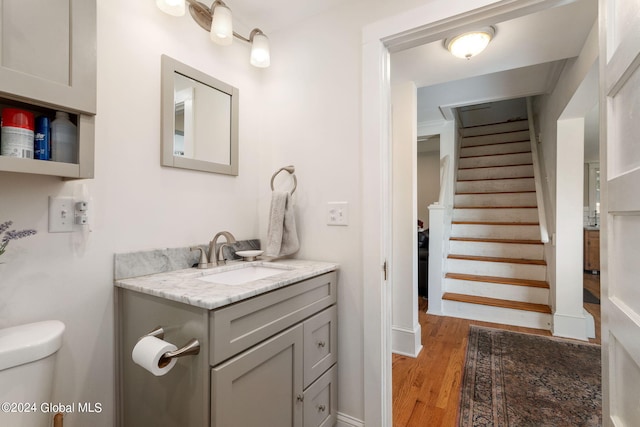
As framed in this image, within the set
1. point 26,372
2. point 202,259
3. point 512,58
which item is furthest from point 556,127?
point 26,372

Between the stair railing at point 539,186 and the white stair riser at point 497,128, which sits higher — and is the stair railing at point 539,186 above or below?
below

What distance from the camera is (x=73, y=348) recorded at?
1007 millimetres

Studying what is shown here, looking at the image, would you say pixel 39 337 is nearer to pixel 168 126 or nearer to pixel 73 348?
pixel 73 348

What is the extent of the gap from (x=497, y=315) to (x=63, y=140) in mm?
3480

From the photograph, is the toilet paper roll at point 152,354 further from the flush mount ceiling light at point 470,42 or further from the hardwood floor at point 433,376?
the flush mount ceiling light at point 470,42

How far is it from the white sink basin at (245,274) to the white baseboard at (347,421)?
79 cm

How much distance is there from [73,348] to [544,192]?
406 cm

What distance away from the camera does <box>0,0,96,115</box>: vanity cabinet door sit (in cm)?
75

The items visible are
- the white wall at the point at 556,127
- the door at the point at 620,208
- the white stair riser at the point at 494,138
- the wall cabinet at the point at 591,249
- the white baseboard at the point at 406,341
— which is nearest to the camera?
the door at the point at 620,208

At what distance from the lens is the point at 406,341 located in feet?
7.48

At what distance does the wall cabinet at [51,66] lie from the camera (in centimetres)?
75

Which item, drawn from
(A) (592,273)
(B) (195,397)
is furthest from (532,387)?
(A) (592,273)

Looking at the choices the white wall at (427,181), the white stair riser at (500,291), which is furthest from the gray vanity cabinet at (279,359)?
the white wall at (427,181)

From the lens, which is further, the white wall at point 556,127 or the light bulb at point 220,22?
the white wall at point 556,127
